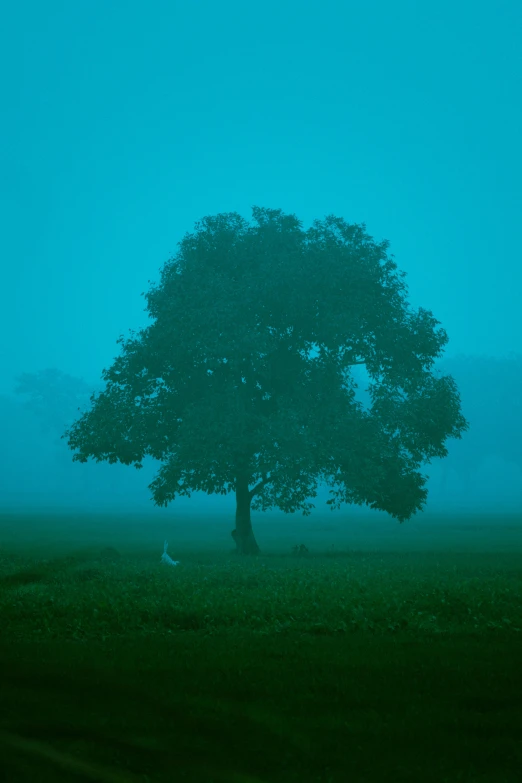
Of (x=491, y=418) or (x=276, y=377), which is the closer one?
(x=276, y=377)

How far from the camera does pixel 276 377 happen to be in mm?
45156

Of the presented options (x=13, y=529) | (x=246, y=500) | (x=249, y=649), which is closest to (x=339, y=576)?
(x=249, y=649)

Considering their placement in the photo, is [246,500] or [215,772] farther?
[246,500]

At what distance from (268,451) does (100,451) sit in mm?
10270

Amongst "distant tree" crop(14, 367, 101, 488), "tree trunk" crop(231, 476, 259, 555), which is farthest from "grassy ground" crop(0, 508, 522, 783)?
"distant tree" crop(14, 367, 101, 488)

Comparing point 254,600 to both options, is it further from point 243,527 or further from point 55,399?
point 55,399

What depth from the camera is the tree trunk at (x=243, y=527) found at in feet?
145

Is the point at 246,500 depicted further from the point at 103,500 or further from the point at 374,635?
the point at 103,500

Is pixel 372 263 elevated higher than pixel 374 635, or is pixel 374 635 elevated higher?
pixel 372 263

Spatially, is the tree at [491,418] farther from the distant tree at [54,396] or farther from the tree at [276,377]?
the tree at [276,377]

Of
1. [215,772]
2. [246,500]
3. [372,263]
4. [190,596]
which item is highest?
[372,263]

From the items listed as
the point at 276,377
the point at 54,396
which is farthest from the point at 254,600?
the point at 54,396

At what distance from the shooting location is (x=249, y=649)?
15602 millimetres

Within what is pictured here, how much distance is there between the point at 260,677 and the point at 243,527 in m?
31.7
